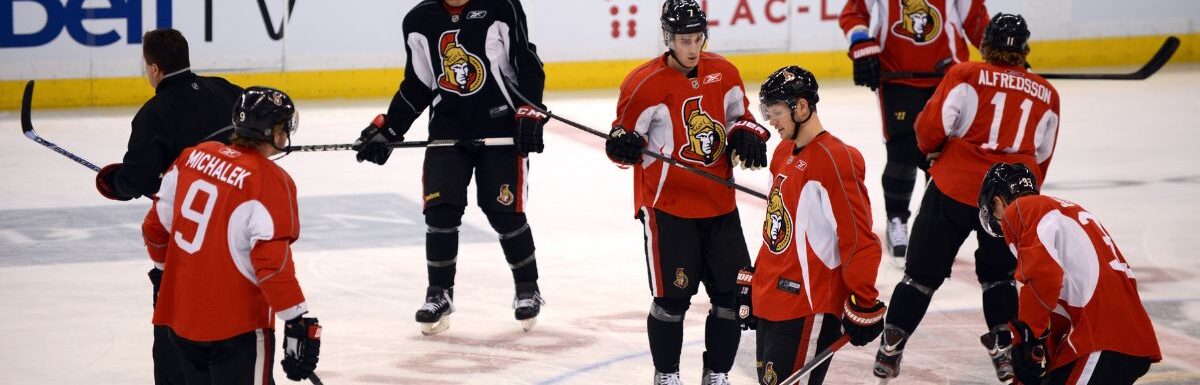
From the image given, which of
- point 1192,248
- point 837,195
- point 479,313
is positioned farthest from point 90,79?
point 837,195

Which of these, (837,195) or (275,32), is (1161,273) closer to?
(837,195)

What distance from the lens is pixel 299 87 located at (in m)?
12.1

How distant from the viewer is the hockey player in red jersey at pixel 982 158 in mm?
5219

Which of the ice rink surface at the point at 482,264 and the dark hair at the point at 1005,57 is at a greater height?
the dark hair at the point at 1005,57

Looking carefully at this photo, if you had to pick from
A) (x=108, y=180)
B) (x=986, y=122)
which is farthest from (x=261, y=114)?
(x=986, y=122)

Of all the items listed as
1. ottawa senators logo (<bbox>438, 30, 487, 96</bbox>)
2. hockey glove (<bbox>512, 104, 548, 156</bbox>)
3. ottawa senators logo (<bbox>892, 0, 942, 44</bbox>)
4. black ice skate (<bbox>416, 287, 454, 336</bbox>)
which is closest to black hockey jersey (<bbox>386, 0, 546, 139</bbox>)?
ottawa senators logo (<bbox>438, 30, 487, 96</bbox>)

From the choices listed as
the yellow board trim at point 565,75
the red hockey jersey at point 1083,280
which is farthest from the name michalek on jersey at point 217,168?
the yellow board trim at point 565,75

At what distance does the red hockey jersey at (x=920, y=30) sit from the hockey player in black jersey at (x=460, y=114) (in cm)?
197

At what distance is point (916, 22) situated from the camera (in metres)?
7.23

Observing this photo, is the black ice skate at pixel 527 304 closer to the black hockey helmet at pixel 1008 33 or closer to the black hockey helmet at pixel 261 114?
the black hockey helmet at pixel 1008 33

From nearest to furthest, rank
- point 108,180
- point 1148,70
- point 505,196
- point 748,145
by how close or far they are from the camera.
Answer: point 108,180 → point 748,145 → point 505,196 → point 1148,70

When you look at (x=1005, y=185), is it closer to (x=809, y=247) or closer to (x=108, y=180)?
(x=809, y=247)

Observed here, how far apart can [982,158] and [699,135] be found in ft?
3.37

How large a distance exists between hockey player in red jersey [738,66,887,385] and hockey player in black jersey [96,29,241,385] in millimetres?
1514
